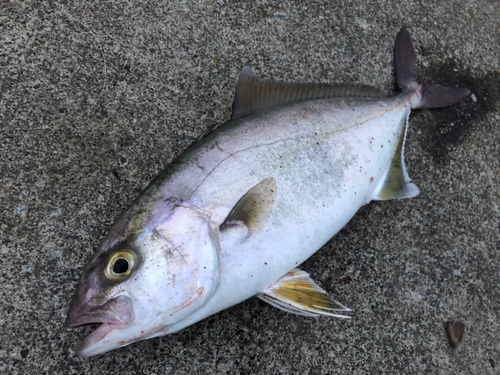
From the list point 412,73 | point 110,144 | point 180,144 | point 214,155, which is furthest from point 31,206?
point 412,73

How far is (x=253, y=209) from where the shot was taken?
1.42 m

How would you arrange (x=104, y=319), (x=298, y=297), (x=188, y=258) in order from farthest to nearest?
(x=298, y=297) → (x=188, y=258) → (x=104, y=319)

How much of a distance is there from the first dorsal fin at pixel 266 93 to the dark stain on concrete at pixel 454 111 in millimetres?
953

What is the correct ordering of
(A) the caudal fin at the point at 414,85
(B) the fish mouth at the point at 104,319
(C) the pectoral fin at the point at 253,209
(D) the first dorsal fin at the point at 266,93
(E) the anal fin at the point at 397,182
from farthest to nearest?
(A) the caudal fin at the point at 414,85 < (E) the anal fin at the point at 397,182 < (D) the first dorsal fin at the point at 266,93 < (C) the pectoral fin at the point at 253,209 < (B) the fish mouth at the point at 104,319

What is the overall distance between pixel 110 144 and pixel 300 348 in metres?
1.45

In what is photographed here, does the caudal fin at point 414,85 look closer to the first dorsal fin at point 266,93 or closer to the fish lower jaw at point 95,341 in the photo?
the first dorsal fin at point 266,93

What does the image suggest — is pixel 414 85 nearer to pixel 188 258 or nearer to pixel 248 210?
pixel 248 210

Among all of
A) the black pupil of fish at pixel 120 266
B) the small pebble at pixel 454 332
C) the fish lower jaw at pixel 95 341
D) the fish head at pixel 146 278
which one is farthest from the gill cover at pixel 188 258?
the small pebble at pixel 454 332

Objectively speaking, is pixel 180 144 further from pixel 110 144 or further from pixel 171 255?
pixel 171 255

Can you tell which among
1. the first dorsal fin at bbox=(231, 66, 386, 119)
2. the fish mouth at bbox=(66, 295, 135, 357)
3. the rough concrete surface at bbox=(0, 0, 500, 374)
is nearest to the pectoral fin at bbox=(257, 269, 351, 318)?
the rough concrete surface at bbox=(0, 0, 500, 374)

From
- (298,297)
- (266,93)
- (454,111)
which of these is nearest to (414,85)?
(454,111)

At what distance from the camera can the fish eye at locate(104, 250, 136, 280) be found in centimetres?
121

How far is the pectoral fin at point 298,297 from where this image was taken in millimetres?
1499

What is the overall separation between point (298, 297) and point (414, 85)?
1604mm
